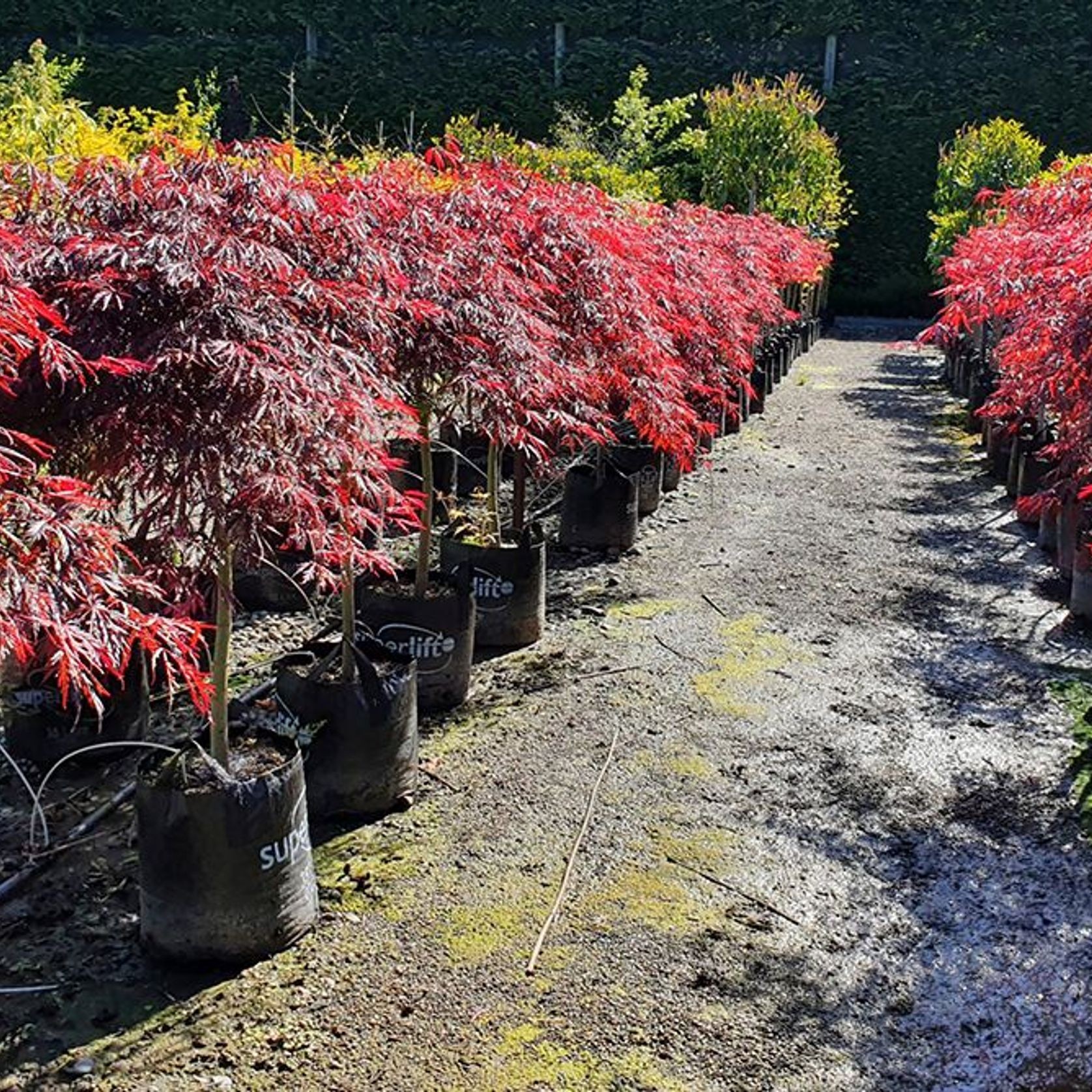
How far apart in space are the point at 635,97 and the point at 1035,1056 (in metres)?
16.8

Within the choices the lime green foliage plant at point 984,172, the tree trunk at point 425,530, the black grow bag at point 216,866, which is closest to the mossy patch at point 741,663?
the tree trunk at point 425,530

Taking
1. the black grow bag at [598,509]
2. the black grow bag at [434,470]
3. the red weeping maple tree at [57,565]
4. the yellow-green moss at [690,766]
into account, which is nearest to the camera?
the red weeping maple tree at [57,565]

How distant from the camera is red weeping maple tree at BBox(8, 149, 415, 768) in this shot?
2.82 meters

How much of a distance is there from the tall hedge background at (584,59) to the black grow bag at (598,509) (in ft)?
65.6

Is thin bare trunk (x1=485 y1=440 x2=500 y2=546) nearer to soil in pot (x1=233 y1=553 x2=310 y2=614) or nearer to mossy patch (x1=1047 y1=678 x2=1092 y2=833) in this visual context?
soil in pot (x1=233 y1=553 x2=310 y2=614)

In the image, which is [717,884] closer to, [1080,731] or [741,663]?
[741,663]

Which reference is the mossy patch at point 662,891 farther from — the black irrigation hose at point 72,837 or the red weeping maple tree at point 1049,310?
the red weeping maple tree at point 1049,310

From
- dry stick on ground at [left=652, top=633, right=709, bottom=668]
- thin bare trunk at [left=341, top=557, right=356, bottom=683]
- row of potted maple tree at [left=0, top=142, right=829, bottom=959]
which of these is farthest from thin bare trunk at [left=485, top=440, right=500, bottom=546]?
thin bare trunk at [left=341, top=557, right=356, bottom=683]

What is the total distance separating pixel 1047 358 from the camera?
5.30 m

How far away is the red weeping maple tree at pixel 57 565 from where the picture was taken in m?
2.22

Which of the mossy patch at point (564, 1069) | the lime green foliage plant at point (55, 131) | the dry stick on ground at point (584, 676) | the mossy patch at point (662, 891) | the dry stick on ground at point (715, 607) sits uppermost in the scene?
the lime green foliage plant at point (55, 131)

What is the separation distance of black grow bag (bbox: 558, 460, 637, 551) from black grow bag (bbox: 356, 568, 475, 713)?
7.96 feet

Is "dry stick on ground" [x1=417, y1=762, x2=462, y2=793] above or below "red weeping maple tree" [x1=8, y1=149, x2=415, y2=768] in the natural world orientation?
below

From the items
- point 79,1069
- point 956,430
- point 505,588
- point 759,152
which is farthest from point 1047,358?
point 759,152
